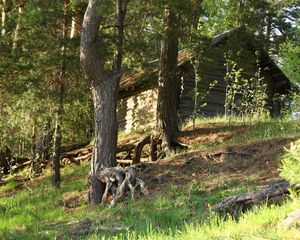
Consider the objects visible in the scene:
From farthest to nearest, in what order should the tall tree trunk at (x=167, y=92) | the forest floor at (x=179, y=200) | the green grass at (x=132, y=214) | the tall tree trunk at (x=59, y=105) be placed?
the tall tree trunk at (x=167, y=92) < the tall tree trunk at (x=59, y=105) < the green grass at (x=132, y=214) < the forest floor at (x=179, y=200)

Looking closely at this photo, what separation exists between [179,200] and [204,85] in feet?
51.5

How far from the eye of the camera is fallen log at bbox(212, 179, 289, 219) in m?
7.76

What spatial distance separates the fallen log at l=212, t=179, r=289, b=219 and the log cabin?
12898mm

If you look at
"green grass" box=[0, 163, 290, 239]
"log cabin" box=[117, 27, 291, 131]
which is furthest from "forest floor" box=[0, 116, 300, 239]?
"log cabin" box=[117, 27, 291, 131]

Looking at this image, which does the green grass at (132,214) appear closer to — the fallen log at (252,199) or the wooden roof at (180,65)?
the fallen log at (252,199)

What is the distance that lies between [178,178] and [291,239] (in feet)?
26.2

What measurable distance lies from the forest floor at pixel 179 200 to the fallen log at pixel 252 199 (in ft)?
0.96

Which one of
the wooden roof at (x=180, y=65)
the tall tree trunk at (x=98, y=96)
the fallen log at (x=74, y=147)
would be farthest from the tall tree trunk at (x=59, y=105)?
the fallen log at (x=74, y=147)

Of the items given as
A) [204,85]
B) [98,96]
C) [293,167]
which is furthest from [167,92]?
[293,167]

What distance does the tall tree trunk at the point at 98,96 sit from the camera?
41.1ft

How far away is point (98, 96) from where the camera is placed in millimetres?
12727

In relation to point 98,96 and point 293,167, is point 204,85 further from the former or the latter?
point 293,167

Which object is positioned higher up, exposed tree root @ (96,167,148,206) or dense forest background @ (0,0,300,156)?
dense forest background @ (0,0,300,156)

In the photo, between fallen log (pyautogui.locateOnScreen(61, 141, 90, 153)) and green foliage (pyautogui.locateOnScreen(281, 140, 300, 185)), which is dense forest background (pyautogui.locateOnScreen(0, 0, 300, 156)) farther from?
green foliage (pyautogui.locateOnScreen(281, 140, 300, 185))
